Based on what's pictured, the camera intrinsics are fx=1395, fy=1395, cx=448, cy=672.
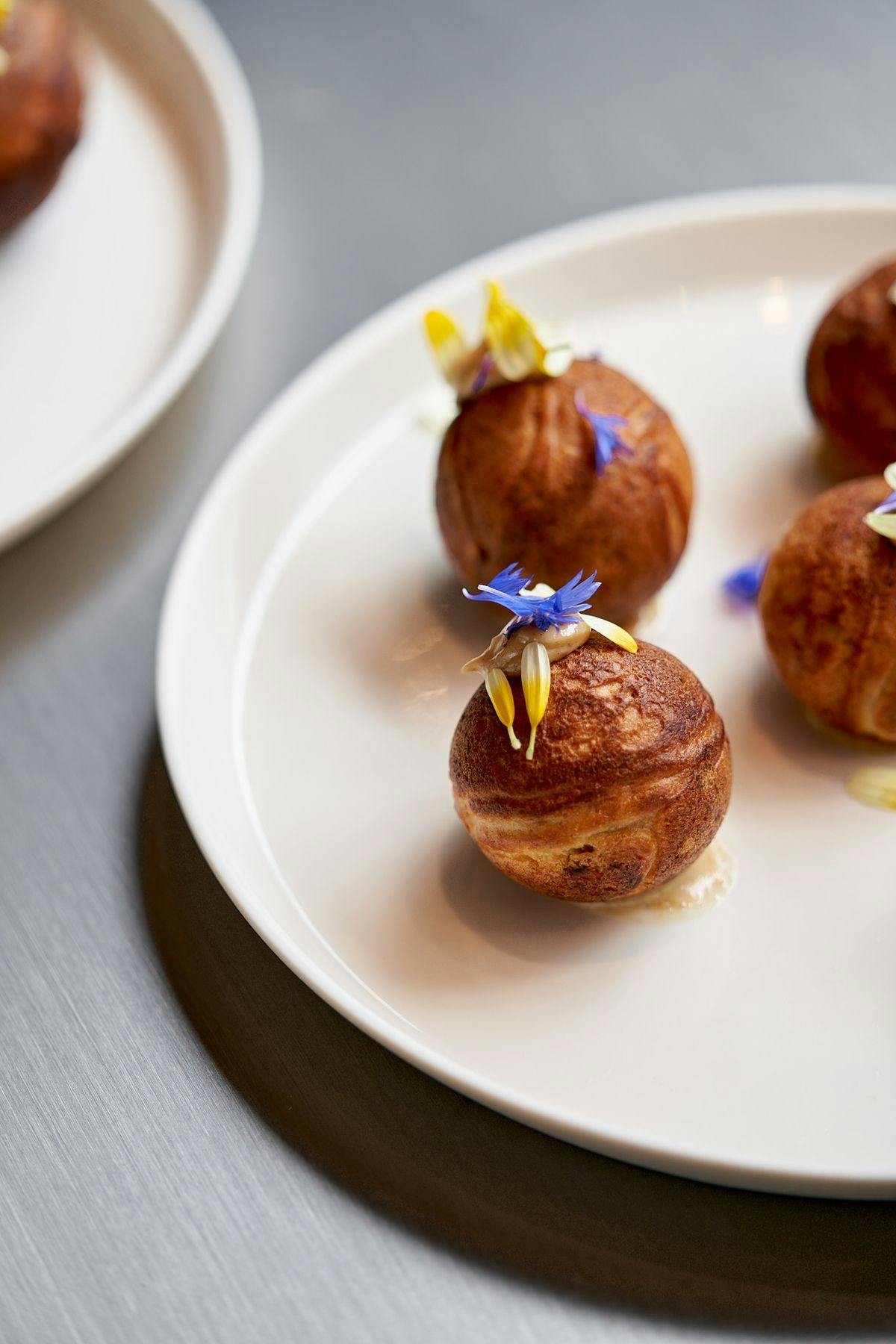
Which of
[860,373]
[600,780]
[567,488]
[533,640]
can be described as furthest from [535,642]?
[860,373]

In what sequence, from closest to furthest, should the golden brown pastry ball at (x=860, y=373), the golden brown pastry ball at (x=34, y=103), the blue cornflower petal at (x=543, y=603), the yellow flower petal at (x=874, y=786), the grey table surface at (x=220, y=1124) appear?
the grey table surface at (x=220, y=1124) → the blue cornflower petal at (x=543, y=603) → the yellow flower petal at (x=874, y=786) → the golden brown pastry ball at (x=860, y=373) → the golden brown pastry ball at (x=34, y=103)

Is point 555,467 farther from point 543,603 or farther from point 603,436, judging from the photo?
point 543,603

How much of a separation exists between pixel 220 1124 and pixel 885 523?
0.67m

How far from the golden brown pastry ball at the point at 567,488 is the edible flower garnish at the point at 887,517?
0.18 metres

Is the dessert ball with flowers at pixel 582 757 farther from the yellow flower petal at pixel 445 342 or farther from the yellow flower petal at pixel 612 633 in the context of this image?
the yellow flower petal at pixel 445 342

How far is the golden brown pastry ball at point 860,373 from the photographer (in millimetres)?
1285

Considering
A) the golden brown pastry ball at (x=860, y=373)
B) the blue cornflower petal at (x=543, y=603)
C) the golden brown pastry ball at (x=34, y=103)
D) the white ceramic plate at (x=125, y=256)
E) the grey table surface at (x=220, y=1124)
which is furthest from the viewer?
the golden brown pastry ball at (x=34, y=103)

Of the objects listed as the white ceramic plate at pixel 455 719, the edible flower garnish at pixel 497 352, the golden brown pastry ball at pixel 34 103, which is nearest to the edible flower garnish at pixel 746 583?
the white ceramic plate at pixel 455 719

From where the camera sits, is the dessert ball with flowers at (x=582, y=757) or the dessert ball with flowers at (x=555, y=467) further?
the dessert ball with flowers at (x=555, y=467)

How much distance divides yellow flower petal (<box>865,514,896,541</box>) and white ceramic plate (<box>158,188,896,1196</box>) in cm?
19

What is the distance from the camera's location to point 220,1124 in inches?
39.0

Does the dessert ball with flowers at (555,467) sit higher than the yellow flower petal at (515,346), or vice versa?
the yellow flower petal at (515,346)

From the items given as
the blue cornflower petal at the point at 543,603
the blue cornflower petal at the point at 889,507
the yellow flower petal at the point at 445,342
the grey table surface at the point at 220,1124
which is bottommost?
the grey table surface at the point at 220,1124

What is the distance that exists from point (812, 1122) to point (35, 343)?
1154mm
